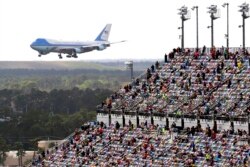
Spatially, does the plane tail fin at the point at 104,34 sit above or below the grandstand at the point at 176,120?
above

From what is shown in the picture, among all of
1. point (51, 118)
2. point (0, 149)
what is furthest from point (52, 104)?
point (0, 149)

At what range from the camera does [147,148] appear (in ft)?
186

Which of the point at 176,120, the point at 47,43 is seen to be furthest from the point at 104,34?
the point at 176,120

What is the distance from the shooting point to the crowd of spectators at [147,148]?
5206cm

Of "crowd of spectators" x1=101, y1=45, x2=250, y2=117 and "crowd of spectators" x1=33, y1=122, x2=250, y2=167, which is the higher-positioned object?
"crowd of spectators" x1=101, y1=45, x2=250, y2=117

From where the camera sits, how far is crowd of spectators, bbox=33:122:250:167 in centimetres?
5206

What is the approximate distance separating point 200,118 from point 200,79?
377 centimetres

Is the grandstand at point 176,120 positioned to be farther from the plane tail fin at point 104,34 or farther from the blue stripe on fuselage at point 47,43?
the plane tail fin at point 104,34

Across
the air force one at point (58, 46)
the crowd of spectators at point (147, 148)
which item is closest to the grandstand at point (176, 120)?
the crowd of spectators at point (147, 148)

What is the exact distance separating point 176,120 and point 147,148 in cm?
291

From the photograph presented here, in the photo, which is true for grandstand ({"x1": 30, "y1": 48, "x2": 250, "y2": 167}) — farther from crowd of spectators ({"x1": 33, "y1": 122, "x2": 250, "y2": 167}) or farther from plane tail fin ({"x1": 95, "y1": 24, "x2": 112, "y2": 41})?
plane tail fin ({"x1": 95, "y1": 24, "x2": 112, "y2": 41})

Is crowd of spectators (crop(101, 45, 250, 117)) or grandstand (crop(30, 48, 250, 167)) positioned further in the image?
crowd of spectators (crop(101, 45, 250, 117))

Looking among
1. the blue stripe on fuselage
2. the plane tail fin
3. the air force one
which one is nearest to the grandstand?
the air force one

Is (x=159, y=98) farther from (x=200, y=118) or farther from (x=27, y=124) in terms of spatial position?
(x=27, y=124)
